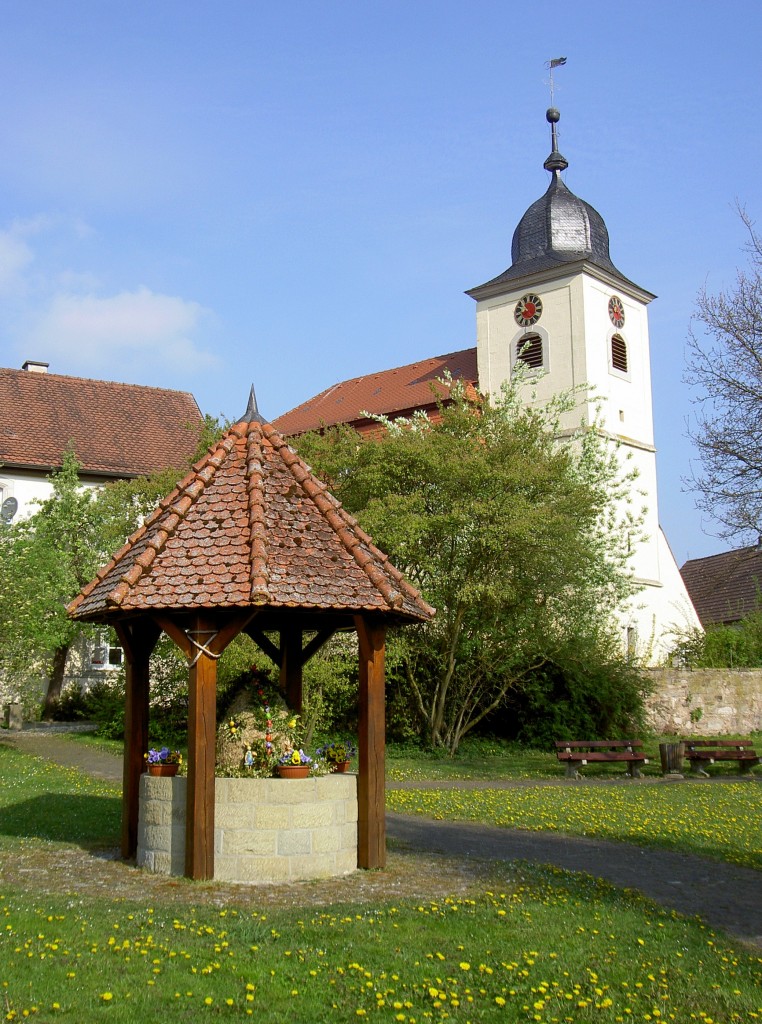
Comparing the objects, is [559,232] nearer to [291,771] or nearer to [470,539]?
[470,539]

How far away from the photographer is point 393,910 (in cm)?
821

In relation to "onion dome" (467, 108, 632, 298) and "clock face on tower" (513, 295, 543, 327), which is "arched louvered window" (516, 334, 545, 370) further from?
"onion dome" (467, 108, 632, 298)

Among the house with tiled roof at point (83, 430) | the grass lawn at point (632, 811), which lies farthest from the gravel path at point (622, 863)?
the house with tiled roof at point (83, 430)

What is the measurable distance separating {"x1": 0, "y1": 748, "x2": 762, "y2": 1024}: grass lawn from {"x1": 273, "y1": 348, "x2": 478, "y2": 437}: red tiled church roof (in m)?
35.5

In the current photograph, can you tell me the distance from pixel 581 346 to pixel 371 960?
36.6 meters

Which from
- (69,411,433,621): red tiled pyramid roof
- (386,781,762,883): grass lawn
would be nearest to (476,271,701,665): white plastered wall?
(386,781,762,883): grass lawn

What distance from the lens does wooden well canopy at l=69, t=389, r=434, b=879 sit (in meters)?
9.58

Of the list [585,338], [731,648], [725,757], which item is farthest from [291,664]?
[585,338]

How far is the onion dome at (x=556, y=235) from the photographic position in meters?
43.4

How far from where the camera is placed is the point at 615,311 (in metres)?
43.6

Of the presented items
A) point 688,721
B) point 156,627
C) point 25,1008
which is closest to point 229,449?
point 156,627

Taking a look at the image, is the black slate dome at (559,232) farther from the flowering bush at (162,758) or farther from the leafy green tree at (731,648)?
the flowering bush at (162,758)

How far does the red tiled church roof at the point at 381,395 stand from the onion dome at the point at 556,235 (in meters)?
4.02

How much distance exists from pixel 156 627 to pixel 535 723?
17.4 metres
